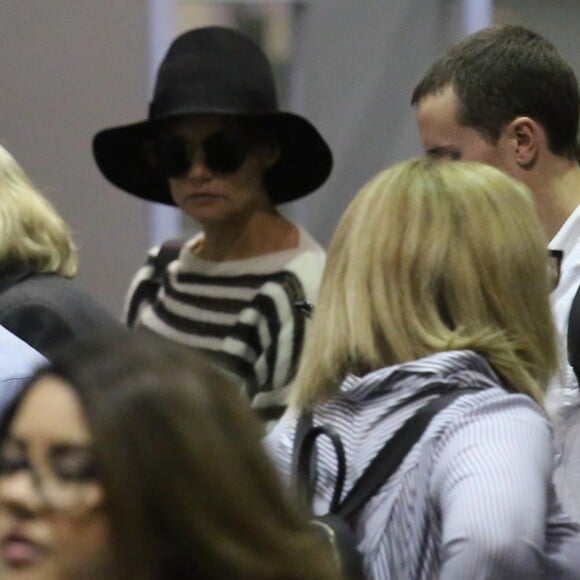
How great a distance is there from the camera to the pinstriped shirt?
6.37ft

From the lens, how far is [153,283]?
3.70m

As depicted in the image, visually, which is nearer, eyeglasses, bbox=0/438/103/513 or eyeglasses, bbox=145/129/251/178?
eyeglasses, bbox=0/438/103/513

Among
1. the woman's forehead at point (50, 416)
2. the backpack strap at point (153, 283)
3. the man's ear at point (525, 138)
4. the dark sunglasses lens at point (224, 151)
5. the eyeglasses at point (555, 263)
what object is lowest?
the backpack strap at point (153, 283)

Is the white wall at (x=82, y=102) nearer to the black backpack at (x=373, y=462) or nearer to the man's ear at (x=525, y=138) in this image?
the man's ear at (x=525, y=138)

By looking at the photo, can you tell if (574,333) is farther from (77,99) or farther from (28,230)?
(77,99)

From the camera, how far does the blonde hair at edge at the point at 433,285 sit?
2.17 m

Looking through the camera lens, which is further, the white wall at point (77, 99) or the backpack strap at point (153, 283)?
the white wall at point (77, 99)

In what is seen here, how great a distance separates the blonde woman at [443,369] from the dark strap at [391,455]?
1 cm

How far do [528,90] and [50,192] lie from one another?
2348 millimetres

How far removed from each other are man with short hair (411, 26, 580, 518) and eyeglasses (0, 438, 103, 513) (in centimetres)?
171

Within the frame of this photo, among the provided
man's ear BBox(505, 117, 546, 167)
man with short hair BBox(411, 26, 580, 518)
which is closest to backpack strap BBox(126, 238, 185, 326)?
man with short hair BBox(411, 26, 580, 518)

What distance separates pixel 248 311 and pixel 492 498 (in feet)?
4.80

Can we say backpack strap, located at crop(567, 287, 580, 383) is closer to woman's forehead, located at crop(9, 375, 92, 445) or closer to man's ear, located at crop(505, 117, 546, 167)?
man's ear, located at crop(505, 117, 546, 167)

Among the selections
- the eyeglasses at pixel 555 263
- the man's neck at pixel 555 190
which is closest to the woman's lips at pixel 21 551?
the eyeglasses at pixel 555 263
